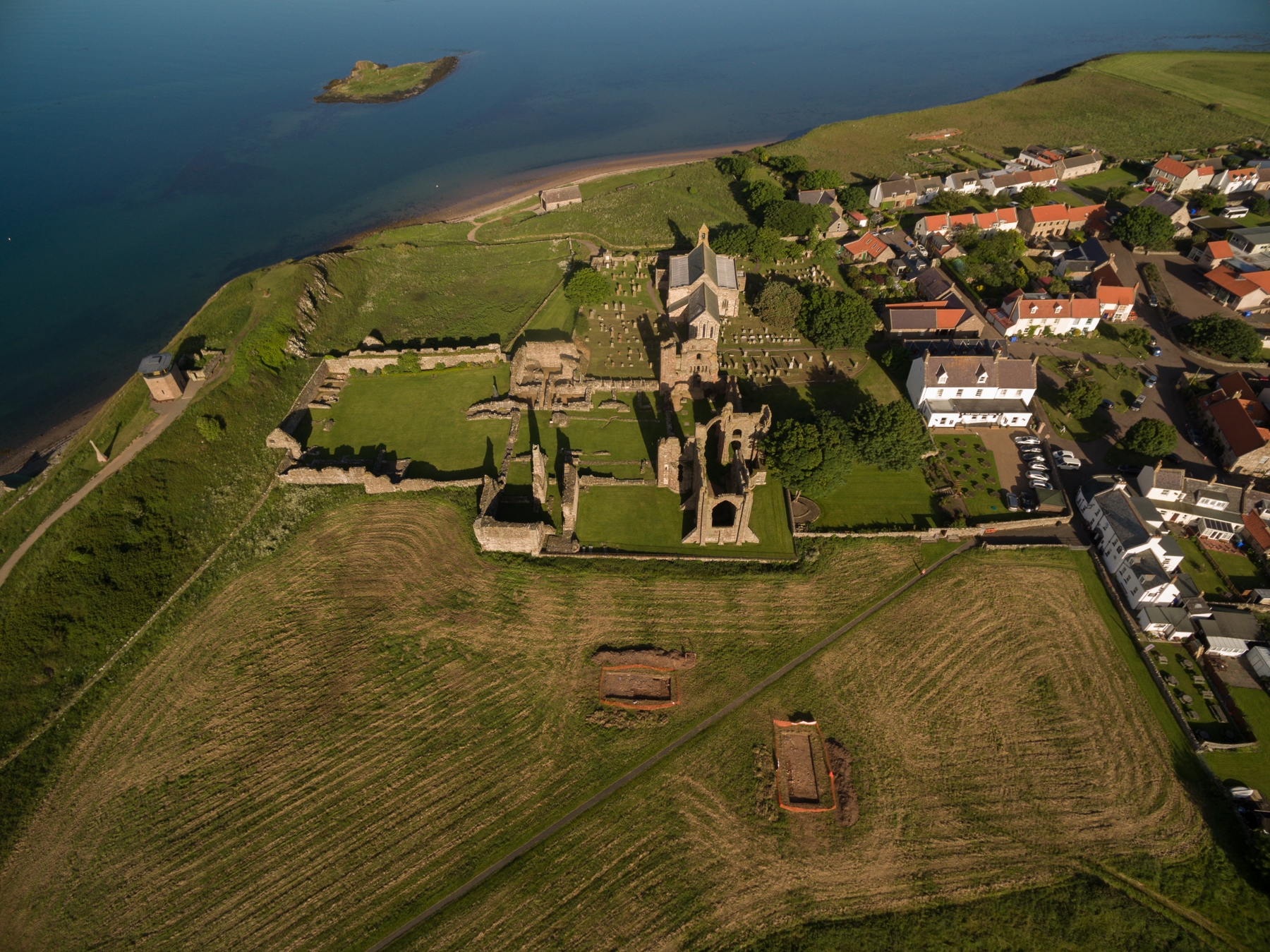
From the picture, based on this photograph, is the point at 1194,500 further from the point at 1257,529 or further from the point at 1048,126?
the point at 1048,126

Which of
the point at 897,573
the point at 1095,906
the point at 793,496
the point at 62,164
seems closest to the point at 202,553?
the point at 793,496

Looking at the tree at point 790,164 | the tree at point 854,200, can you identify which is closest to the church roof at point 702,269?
the tree at point 854,200

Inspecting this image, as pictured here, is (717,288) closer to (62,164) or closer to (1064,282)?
(1064,282)

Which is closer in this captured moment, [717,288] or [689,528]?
[689,528]

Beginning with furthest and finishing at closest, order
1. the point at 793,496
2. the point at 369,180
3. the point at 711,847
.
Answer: the point at 369,180, the point at 793,496, the point at 711,847

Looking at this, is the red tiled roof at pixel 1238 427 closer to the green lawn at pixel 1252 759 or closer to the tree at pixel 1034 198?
the green lawn at pixel 1252 759

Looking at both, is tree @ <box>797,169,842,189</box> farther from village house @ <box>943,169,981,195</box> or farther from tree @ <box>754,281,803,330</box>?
tree @ <box>754,281,803,330</box>

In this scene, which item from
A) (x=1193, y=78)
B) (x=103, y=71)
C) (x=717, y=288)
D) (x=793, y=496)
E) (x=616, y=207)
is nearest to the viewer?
(x=793, y=496)
